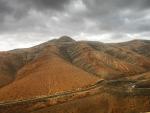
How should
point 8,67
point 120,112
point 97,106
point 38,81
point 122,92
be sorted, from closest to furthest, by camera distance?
point 120,112
point 97,106
point 122,92
point 38,81
point 8,67

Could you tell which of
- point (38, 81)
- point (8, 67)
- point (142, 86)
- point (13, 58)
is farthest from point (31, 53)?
point (142, 86)

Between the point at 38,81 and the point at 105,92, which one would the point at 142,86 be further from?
the point at 38,81

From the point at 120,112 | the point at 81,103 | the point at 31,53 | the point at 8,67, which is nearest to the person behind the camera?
the point at 120,112

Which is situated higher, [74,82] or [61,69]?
[61,69]

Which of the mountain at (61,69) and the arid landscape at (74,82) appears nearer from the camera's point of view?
the arid landscape at (74,82)

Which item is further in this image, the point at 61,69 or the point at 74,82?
the point at 61,69

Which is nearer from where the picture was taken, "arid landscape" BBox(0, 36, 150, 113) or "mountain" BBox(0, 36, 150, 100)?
"arid landscape" BBox(0, 36, 150, 113)
